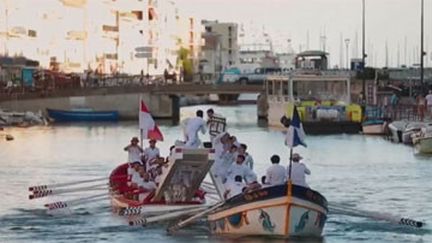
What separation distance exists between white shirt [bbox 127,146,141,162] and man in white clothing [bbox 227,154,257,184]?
584 cm

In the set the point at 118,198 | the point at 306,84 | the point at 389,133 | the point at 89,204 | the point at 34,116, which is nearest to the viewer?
the point at 118,198

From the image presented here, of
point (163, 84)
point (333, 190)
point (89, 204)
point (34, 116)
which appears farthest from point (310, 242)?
point (163, 84)

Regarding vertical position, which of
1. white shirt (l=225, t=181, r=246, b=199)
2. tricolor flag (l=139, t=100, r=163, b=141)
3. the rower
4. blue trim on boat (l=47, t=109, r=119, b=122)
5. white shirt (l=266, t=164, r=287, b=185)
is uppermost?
tricolor flag (l=139, t=100, r=163, b=141)

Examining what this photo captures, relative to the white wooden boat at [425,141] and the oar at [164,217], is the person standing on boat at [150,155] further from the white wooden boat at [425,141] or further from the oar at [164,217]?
the white wooden boat at [425,141]

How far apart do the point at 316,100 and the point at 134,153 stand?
58840 millimetres

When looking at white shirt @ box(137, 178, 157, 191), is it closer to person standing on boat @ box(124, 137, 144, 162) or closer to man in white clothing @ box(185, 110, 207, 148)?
person standing on boat @ box(124, 137, 144, 162)

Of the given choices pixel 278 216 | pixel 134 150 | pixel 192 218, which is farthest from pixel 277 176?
pixel 134 150

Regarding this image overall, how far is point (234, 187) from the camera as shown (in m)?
34.7

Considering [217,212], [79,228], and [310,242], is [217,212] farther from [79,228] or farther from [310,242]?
[79,228]

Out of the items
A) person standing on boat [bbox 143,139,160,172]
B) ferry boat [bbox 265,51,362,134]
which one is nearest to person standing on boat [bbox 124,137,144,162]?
person standing on boat [bbox 143,139,160,172]

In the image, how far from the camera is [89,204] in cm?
4316

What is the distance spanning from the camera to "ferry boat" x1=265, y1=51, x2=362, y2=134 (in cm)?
9369

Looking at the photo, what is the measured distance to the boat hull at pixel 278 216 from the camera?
30.8m

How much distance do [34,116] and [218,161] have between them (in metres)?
79.4
